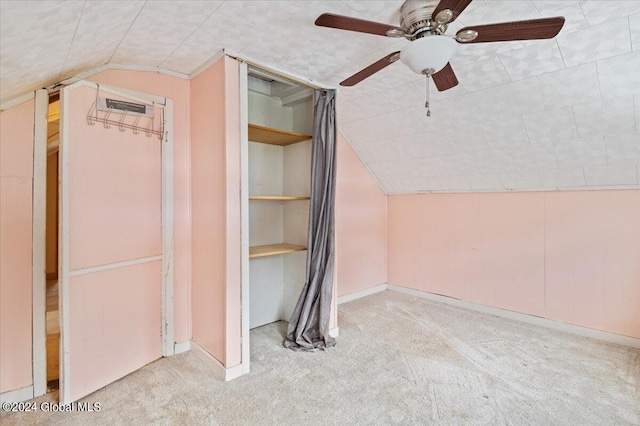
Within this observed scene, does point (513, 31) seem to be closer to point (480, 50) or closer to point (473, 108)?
point (480, 50)

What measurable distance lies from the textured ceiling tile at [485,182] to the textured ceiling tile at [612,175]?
0.71 metres

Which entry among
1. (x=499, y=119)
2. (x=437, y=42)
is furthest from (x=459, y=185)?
(x=437, y=42)

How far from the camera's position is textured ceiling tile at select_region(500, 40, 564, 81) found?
1916 mm

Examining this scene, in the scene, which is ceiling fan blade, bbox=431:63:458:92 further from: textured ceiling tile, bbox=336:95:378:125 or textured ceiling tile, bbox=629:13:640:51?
textured ceiling tile, bbox=336:95:378:125

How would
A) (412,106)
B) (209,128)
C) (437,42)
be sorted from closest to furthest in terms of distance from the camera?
(437,42)
(209,128)
(412,106)

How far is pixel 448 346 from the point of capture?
2648mm

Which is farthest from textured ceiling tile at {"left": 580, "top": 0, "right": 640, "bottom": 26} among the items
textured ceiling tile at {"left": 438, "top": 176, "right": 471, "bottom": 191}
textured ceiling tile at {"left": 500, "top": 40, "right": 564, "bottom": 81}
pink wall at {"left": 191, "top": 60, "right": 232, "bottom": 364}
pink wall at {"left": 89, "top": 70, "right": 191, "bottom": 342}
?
pink wall at {"left": 89, "top": 70, "right": 191, "bottom": 342}

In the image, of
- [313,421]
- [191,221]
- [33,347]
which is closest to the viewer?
[313,421]

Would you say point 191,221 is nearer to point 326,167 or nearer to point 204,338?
point 204,338

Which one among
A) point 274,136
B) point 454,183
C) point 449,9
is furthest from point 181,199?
point 454,183

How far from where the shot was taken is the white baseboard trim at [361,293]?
377 centimetres

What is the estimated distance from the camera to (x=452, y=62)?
7.18 feet

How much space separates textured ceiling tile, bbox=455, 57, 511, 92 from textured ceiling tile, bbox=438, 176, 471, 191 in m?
1.27

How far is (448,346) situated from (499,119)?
6.33ft
